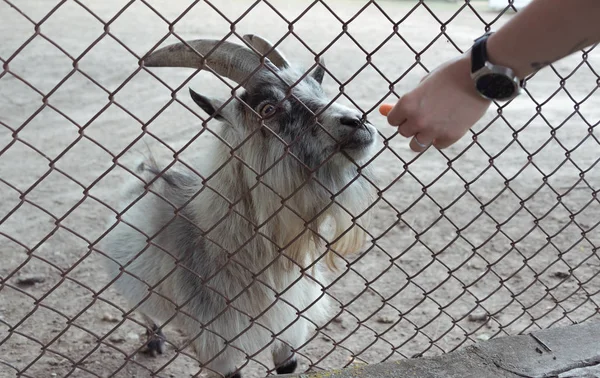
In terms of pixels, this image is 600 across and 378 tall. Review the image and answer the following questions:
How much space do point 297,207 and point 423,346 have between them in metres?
1.45

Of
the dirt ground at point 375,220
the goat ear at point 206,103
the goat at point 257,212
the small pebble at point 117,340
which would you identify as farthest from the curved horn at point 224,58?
the small pebble at point 117,340

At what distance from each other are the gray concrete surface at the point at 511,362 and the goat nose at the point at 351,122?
1020 millimetres

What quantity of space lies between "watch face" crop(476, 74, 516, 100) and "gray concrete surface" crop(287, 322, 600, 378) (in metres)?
1.43

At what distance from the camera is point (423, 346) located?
348 cm

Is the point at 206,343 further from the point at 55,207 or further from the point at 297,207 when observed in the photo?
the point at 55,207

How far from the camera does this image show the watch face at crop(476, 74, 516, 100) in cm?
140

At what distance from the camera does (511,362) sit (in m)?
2.54

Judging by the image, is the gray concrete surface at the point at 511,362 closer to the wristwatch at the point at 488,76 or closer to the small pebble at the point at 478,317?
the small pebble at the point at 478,317

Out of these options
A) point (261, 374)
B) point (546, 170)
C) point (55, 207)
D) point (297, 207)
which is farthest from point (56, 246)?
point (546, 170)

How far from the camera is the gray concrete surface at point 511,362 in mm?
2471

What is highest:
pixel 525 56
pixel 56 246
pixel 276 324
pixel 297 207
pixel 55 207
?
pixel 55 207

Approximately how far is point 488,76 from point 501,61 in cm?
5

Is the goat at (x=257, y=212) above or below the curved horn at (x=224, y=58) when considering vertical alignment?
below

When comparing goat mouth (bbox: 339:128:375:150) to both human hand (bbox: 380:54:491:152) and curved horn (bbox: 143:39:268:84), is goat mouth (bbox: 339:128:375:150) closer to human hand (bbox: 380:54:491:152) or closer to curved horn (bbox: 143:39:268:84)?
curved horn (bbox: 143:39:268:84)
